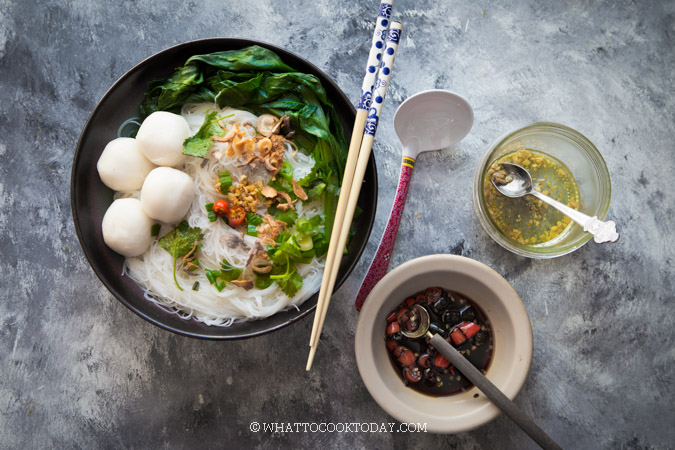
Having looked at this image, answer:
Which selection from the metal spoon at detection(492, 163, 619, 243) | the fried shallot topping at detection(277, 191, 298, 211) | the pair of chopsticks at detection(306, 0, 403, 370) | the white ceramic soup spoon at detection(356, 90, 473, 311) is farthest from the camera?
the white ceramic soup spoon at detection(356, 90, 473, 311)

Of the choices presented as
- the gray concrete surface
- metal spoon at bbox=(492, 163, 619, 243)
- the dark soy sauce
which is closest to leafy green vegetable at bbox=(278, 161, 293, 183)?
the gray concrete surface

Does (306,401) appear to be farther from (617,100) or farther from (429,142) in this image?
A: (617,100)

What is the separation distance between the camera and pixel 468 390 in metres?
2.13

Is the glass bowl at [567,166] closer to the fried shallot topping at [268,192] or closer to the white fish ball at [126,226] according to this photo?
the fried shallot topping at [268,192]

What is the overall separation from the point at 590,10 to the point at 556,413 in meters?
2.20

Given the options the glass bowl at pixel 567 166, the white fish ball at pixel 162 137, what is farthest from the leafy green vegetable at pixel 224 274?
the glass bowl at pixel 567 166

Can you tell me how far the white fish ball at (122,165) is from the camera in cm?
194

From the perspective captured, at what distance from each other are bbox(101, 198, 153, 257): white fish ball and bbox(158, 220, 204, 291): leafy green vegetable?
3.6 inches

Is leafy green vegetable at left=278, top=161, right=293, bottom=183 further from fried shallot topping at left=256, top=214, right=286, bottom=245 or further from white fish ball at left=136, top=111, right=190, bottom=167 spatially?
white fish ball at left=136, top=111, right=190, bottom=167

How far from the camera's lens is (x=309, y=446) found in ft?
7.52

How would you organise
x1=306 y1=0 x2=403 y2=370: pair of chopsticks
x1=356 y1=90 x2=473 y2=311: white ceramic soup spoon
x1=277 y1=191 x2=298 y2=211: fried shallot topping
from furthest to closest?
x1=356 y1=90 x2=473 y2=311: white ceramic soup spoon, x1=277 y1=191 x2=298 y2=211: fried shallot topping, x1=306 y1=0 x2=403 y2=370: pair of chopsticks

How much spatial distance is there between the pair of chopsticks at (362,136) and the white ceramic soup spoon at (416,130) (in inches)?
13.2

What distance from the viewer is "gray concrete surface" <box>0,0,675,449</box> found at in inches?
91.2

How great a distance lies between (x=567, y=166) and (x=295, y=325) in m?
1.69
